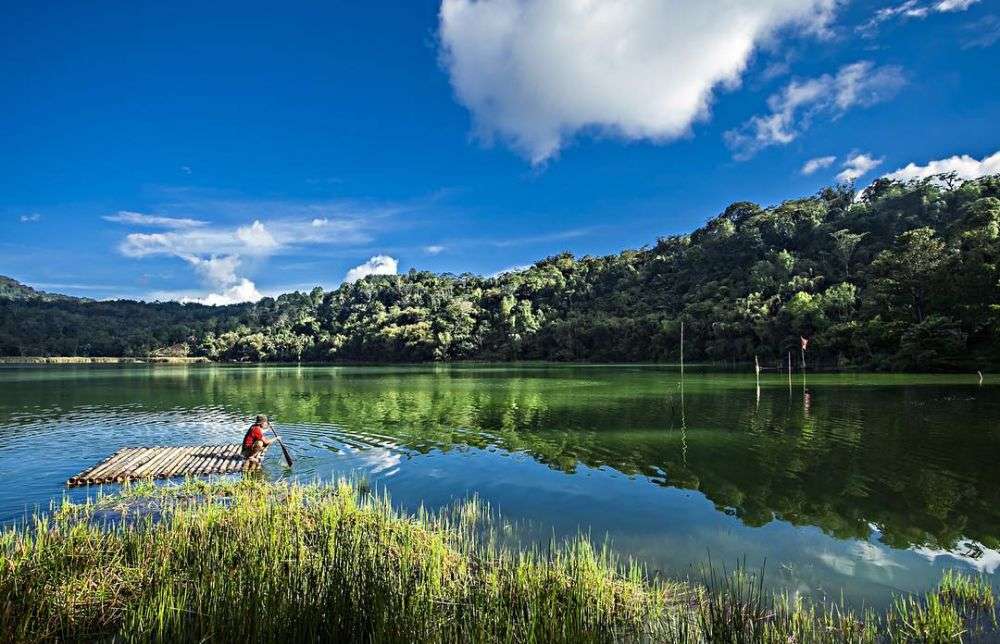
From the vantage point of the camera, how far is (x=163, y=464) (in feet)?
50.3

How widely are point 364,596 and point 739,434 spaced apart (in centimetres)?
1923

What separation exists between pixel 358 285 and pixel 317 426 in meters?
169

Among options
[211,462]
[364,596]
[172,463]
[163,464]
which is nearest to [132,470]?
[163,464]

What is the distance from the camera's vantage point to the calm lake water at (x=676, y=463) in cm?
958

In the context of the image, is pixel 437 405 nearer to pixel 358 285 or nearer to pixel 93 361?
pixel 93 361

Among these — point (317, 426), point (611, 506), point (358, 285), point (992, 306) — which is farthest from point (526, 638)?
point (358, 285)

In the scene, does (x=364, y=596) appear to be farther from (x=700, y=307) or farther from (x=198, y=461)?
(x=700, y=307)

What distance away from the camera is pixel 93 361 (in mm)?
127000

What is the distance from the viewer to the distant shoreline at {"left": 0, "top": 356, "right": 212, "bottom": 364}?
398ft

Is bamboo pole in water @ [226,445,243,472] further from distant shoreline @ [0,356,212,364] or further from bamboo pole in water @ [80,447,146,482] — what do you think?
distant shoreline @ [0,356,212,364]

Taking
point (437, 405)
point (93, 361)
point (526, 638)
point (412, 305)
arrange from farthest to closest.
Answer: point (412, 305) → point (93, 361) → point (437, 405) → point (526, 638)

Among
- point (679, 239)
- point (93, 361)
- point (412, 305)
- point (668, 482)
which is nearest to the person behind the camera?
point (668, 482)

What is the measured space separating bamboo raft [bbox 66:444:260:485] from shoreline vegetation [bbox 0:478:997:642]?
690 cm

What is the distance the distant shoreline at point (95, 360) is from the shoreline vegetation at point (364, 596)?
5710 inches
